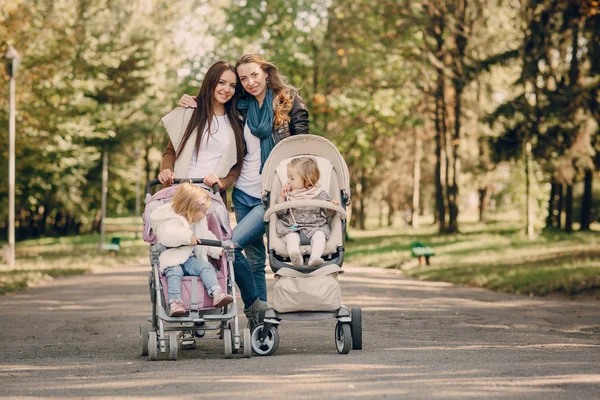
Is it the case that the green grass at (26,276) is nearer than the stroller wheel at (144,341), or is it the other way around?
the stroller wheel at (144,341)

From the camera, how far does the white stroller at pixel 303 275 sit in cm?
811

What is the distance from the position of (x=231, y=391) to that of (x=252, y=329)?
8.24ft

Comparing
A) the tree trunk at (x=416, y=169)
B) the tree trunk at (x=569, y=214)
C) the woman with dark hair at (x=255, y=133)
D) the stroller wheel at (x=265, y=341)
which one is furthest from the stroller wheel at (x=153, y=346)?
the tree trunk at (x=416, y=169)

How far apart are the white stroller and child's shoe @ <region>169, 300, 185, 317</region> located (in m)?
0.66

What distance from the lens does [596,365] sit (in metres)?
7.24

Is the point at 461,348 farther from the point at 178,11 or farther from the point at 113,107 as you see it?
the point at 178,11

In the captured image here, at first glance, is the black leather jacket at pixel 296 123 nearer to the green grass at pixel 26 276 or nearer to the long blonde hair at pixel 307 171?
the long blonde hair at pixel 307 171

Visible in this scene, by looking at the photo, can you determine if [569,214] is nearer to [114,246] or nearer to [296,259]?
[114,246]

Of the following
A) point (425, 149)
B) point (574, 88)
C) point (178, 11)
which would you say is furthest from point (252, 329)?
point (178, 11)

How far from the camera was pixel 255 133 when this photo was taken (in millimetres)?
8773

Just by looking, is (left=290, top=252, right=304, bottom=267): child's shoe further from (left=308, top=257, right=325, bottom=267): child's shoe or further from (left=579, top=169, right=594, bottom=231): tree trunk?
(left=579, top=169, right=594, bottom=231): tree trunk

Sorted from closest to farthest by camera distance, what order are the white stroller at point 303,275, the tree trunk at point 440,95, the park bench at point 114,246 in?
the white stroller at point 303,275 → the park bench at point 114,246 → the tree trunk at point 440,95

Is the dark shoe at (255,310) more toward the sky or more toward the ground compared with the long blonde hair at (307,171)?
more toward the ground

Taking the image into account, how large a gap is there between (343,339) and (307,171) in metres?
1.40
